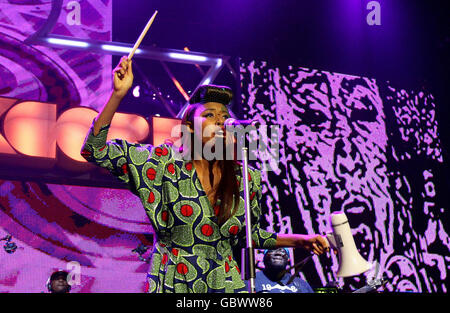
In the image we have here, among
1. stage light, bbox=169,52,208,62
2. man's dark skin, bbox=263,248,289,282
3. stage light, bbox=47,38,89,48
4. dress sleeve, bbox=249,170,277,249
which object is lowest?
dress sleeve, bbox=249,170,277,249

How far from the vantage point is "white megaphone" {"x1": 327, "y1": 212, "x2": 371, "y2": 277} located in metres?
1.69

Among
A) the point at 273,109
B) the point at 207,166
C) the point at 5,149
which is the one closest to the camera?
the point at 207,166

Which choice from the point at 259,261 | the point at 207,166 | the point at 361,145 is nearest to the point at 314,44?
the point at 361,145

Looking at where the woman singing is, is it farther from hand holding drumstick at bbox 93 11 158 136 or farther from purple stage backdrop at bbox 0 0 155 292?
purple stage backdrop at bbox 0 0 155 292

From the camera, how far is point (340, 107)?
5.00 meters

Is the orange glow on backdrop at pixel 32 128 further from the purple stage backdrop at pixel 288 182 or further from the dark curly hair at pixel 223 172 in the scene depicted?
the dark curly hair at pixel 223 172

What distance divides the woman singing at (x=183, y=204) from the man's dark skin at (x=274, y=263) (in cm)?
238

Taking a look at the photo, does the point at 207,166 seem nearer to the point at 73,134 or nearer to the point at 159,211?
the point at 159,211

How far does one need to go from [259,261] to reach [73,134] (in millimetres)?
1761

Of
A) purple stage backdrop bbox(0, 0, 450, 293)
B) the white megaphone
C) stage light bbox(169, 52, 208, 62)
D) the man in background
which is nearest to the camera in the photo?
the white megaphone

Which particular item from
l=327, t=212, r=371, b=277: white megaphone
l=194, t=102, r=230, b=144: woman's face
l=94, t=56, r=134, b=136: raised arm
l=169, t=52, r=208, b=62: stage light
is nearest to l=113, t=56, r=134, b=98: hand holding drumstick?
l=94, t=56, r=134, b=136: raised arm

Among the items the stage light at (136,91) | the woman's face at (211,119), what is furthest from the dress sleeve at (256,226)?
the stage light at (136,91)

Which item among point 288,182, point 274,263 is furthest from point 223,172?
point 288,182

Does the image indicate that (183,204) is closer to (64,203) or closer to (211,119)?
(211,119)
